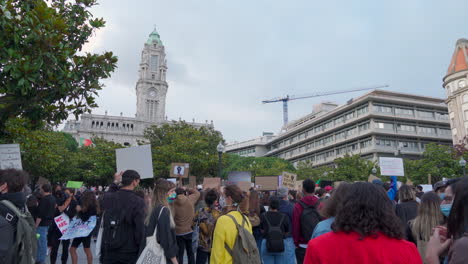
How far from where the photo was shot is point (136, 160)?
839cm

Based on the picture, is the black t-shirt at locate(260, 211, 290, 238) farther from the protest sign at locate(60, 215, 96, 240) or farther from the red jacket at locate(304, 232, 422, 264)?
the red jacket at locate(304, 232, 422, 264)

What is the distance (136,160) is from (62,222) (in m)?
2.99

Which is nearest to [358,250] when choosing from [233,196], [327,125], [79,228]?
[233,196]

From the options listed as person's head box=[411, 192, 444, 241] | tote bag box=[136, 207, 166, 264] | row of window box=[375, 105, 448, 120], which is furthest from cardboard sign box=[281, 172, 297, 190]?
row of window box=[375, 105, 448, 120]

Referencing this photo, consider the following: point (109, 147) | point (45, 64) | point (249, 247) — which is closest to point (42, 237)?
point (45, 64)

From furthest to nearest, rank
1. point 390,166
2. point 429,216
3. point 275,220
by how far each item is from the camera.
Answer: point 390,166 < point 275,220 < point 429,216

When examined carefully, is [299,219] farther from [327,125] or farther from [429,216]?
[327,125]

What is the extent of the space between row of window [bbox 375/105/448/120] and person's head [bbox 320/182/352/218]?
67414mm

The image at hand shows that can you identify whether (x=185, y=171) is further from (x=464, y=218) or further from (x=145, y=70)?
(x=145, y=70)

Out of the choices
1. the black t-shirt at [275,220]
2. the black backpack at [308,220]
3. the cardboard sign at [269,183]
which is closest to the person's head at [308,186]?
the black backpack at [308,220]

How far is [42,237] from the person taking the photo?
28.4 feet

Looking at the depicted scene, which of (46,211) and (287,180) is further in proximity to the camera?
Result: (287,180)

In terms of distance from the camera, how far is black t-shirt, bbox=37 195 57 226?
28.5 feet

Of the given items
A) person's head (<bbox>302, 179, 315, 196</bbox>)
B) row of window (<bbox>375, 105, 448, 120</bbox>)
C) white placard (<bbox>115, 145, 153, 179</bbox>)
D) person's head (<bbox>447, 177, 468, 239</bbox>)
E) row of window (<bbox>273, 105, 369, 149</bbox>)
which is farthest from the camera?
row of window (<bbox>273, 105, 369, 149</bbox>)
